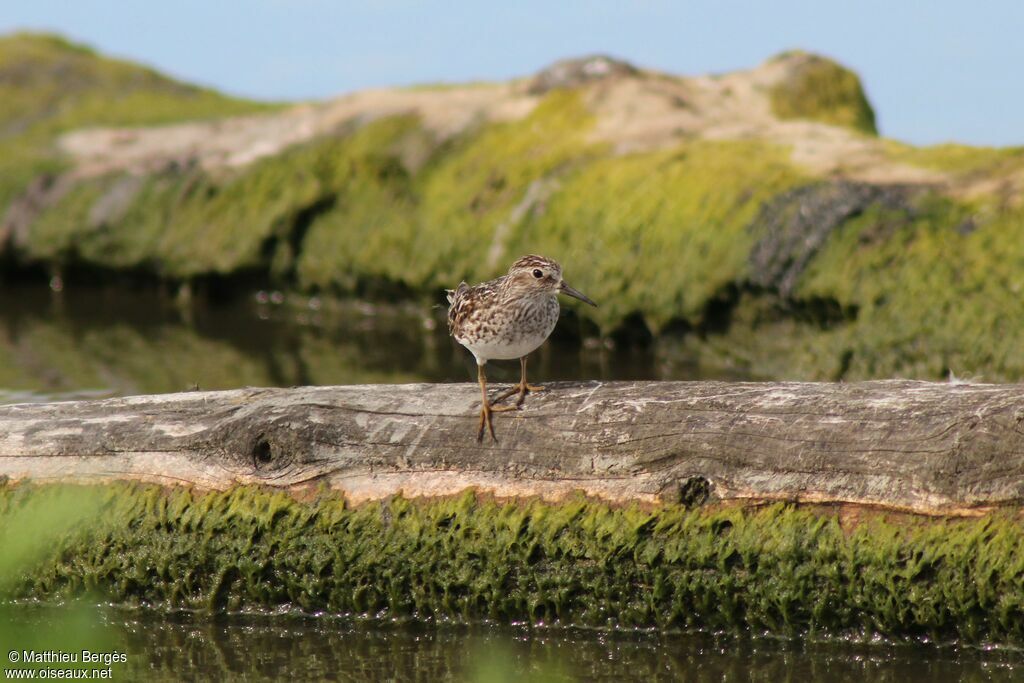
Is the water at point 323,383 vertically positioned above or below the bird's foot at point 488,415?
below

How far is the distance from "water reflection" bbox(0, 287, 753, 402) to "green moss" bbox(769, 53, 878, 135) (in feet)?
14.1

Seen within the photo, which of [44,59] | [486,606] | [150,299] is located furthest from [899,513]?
[44,59]

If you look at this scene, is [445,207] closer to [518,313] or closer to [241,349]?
[241,349]

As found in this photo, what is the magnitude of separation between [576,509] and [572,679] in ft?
2.71

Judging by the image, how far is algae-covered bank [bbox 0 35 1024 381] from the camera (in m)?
11.5

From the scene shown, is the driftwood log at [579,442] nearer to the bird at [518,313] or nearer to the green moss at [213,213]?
the bird at [518,313]

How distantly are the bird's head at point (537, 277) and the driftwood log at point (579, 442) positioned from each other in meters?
0.55

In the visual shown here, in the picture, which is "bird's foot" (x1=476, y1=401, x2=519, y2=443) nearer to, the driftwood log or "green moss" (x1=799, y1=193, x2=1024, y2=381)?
the driftwood log

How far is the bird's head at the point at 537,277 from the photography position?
7.00 metres

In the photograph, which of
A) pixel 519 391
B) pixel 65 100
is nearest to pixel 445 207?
pixel 65 100

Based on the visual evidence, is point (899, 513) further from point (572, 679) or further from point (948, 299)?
point (948, 299)

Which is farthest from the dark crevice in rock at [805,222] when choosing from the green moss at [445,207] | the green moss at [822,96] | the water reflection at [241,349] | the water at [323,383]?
the green moss at [822,96]

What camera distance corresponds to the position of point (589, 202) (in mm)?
14016

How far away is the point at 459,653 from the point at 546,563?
2.03ft
